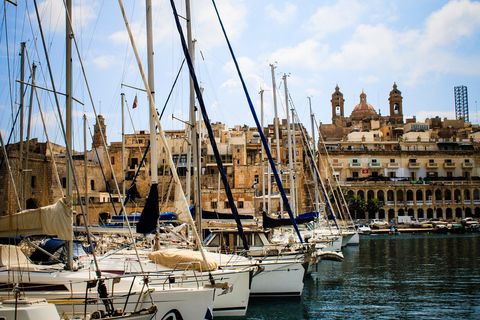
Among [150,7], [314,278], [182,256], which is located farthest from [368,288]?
[150,7]

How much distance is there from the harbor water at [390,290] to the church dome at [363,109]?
7760 centimetres

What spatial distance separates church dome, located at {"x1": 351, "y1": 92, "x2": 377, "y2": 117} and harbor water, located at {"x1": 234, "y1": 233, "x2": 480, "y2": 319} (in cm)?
7760

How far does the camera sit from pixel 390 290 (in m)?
20.6

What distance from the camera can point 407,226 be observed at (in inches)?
2413

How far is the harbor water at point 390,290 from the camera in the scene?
1650cm

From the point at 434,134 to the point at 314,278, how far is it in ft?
225

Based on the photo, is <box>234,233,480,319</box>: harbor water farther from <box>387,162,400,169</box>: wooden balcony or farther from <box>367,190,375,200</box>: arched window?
<box>387,162,400,169</box>: wooden balcony

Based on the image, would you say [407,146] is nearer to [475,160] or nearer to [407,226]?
[475,160]

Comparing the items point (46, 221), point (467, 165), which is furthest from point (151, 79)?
point (467, 165)

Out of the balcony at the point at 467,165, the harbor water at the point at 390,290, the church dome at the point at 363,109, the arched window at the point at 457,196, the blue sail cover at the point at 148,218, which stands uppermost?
the church dome at the point at 363,109

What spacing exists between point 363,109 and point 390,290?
93862 millimetres

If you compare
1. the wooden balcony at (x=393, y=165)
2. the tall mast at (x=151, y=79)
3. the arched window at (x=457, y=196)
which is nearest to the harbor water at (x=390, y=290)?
the tall mast at (x=151, y=79)

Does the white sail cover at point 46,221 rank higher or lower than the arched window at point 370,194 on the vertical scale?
higher

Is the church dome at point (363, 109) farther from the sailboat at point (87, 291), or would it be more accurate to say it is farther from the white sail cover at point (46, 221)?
the white sail cover at point (46, 221)
